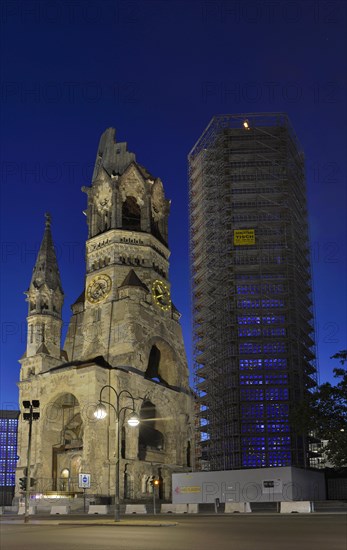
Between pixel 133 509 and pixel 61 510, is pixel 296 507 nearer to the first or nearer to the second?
pixel 133 509

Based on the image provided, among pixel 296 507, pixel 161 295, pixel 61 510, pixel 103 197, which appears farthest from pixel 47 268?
pixel 296 507

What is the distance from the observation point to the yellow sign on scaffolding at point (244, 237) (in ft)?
224

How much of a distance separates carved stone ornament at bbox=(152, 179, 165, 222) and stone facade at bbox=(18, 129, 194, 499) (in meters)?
0.15

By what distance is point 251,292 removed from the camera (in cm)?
6725

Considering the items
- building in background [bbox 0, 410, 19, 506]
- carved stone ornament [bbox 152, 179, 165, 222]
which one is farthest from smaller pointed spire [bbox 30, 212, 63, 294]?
building in background [bbox 0, 410, 19, 506]

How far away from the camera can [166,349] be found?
241ft

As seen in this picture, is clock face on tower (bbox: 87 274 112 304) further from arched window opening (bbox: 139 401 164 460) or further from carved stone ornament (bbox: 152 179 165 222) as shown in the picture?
arched window opening (bbox: 139 401 164 460)

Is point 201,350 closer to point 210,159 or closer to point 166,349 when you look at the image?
point 166,349

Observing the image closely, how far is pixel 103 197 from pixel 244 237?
63.3ft

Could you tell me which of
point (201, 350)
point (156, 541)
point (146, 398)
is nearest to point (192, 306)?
point (201, 350)

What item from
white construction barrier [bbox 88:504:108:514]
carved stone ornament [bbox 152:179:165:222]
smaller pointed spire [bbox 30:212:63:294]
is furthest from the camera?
carved stone ornament [bbox 152:179:165:222]

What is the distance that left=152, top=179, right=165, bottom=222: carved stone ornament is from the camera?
79.1 metres

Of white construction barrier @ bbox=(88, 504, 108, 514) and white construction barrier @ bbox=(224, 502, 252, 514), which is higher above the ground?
white construction barrier @ bbox=(224, 502, 252, 514)

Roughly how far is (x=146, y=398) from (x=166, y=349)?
28.1 feet
